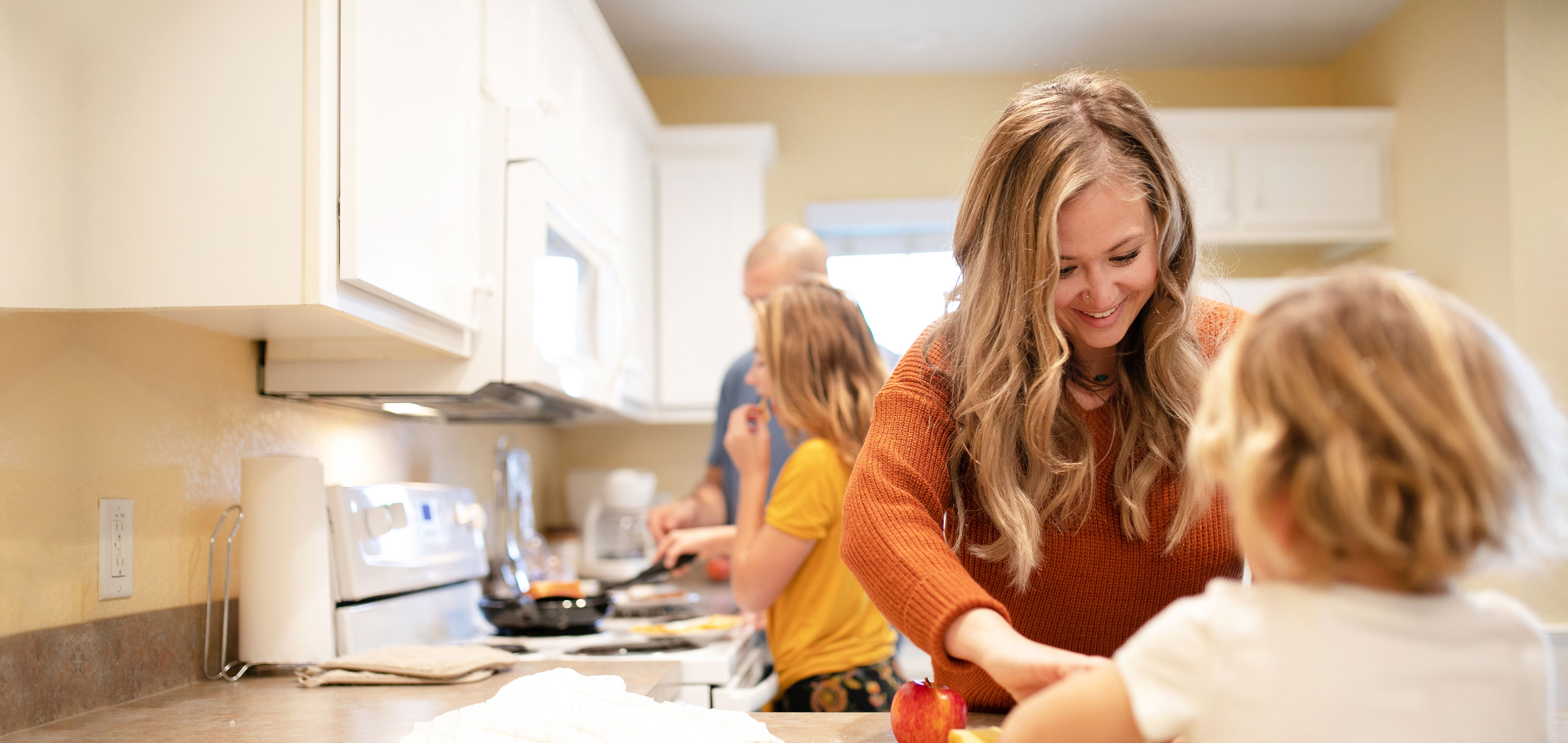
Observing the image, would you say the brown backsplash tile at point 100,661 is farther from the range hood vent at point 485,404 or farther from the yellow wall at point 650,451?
the yellow wall at point 650,451

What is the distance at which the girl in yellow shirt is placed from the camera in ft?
5.74

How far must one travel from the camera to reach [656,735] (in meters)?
0.95

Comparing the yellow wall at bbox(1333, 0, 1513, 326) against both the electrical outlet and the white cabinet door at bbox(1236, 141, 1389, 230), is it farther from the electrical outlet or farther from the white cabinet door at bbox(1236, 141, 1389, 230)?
the electrical outlet

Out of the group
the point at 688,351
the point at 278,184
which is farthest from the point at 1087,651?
the point at 688,351

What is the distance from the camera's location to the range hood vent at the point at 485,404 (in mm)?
1804

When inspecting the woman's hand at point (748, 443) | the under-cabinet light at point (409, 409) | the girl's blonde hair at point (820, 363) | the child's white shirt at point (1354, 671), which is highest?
the girl's blonde hair at point (820, 363)

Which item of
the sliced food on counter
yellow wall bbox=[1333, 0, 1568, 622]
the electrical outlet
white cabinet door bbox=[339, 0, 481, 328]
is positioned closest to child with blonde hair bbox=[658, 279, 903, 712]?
the sliced food on counter

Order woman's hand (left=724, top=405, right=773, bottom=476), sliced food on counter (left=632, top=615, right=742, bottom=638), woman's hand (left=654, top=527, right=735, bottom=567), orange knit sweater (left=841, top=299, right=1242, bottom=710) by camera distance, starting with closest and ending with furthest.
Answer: orange knit sweater (left=841, top=299, right=1242, bottom=710), woman's hand (left=724, top=405, right=773, bottom=476), sliced food on counter (left=632, top=615, right=742, bottom=638), woman's hand (left=654, top=527, right=735, bottom=567)

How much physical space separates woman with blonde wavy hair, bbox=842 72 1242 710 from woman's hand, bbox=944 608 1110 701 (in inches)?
5.4

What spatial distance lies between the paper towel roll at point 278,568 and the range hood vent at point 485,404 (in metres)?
0.18

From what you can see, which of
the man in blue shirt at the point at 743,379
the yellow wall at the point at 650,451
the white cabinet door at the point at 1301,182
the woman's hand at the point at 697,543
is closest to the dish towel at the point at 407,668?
the woman's hand at the point at 697,543

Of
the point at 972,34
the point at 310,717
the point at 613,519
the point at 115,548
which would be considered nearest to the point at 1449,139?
the point at 972,34

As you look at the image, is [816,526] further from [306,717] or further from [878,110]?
[878,110]

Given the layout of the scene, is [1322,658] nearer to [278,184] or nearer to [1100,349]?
[1100,349]
